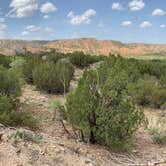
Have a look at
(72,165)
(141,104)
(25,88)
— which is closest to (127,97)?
(72,165)

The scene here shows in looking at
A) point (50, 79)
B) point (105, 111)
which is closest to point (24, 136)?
point (105, 111)

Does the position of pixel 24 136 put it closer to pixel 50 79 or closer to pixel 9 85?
pixel 9 85

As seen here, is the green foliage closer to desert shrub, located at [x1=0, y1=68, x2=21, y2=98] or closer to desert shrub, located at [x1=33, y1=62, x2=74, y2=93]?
desert shrub, located at [x1=0, y1=68, x2=21, y2=98]

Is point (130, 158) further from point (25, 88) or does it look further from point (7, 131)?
point (25, 88)

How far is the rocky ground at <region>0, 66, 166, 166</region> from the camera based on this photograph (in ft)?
24.0

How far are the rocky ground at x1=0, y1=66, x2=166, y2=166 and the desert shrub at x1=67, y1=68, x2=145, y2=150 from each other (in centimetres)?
33

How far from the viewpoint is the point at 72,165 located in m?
7.46

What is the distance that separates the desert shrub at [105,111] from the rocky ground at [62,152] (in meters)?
0.33

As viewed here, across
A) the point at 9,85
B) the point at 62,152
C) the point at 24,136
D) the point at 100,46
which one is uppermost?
the point at 9,85

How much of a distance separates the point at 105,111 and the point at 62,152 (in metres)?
1.61

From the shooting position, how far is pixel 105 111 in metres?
8.87

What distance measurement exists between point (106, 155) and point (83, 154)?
25.0 inches

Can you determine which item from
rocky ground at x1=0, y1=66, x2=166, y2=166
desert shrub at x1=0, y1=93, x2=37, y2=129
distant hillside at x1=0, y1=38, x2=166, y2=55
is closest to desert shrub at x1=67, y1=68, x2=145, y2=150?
rocky ground at x1=0, y1=66, x2=166, y2=166

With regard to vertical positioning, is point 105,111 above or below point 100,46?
above
